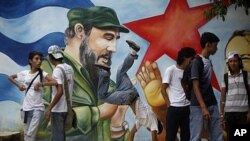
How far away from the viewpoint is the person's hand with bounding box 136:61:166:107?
9.38m

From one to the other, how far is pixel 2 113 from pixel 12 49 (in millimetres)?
1177

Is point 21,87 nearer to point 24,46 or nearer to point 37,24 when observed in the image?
point 24,46

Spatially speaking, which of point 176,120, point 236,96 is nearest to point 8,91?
point 176,120

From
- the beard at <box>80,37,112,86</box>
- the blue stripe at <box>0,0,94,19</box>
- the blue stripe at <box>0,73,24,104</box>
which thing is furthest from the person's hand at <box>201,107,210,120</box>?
the blue stripe at <box>0,73,24,104</box>

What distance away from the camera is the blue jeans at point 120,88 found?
9414 mm

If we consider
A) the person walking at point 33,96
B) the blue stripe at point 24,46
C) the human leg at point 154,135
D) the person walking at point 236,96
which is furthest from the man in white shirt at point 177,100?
the blue stripe at point 24,46

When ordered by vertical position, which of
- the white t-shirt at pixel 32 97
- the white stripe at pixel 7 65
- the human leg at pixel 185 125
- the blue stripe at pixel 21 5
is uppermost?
the blue stripe at pixel 21 5

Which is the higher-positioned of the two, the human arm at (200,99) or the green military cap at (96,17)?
the green military cap at (96,17)

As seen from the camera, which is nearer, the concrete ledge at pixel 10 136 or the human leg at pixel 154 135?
the concrete ledge at pixel 10 136

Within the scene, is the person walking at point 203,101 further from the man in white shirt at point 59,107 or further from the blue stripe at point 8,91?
the blue stripe at point 8,91

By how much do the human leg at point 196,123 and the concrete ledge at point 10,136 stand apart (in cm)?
335

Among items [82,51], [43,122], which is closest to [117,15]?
[82,51]

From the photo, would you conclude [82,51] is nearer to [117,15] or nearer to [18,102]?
[117,15]

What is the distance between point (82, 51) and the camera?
9.51 m
